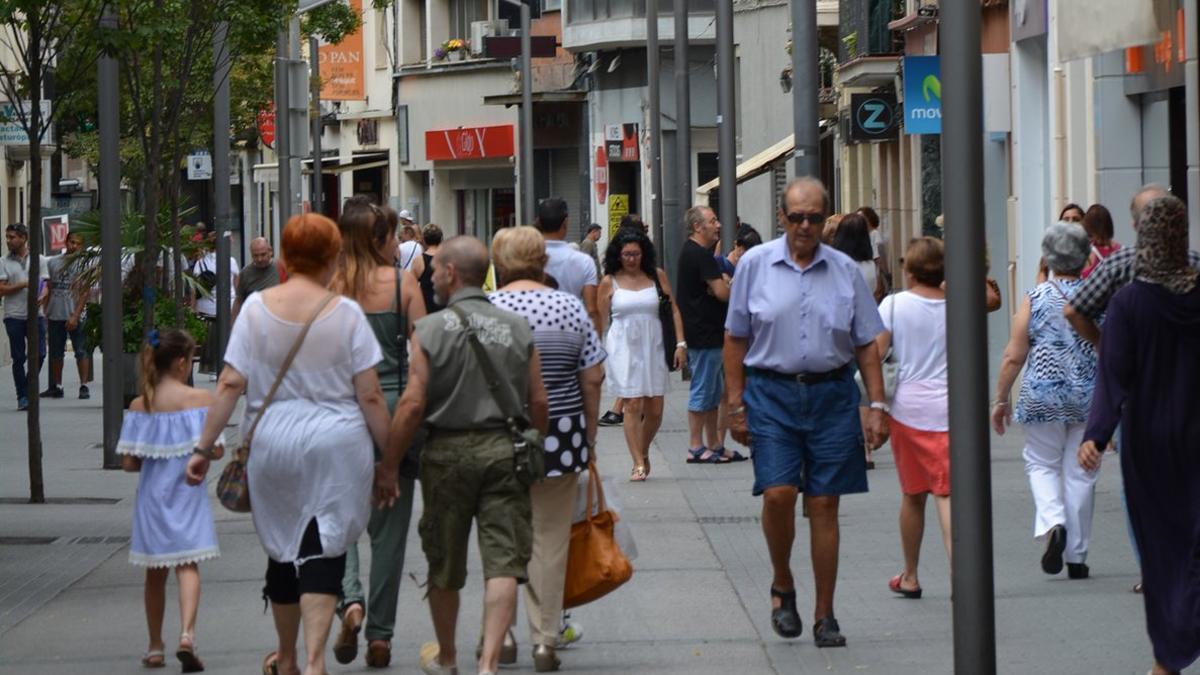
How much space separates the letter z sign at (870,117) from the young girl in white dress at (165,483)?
21.2 metres

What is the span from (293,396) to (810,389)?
2.39 m

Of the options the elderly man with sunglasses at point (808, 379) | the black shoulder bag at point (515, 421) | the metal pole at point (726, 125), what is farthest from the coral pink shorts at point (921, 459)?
the metal pole at point (726, 125)

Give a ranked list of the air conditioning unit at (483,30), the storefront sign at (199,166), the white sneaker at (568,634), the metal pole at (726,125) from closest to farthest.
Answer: the white sneaker at (568,634) → the metal pole at (726,125) → the storefront sign at (199,166) → the air conditioning unit at (483,30)

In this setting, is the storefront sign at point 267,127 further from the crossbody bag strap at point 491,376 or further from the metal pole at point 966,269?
the metal pole at point 966,269

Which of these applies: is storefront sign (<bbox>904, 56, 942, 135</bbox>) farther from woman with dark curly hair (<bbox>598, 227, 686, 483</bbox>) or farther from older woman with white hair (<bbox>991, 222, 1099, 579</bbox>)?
older woman with white hair (<bbox>991, 222, 1099, 579</bbox>)

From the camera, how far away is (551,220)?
13.5 m

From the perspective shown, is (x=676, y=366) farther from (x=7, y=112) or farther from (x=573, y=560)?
(x=7, y=112)

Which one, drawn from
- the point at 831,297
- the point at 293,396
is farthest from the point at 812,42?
the point at 293,396

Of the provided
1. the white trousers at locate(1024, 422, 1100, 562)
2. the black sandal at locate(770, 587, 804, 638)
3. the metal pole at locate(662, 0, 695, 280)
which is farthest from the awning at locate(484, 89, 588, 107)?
the black sandal at locate(770, 587, 804, 638)

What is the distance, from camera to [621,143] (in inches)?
1980

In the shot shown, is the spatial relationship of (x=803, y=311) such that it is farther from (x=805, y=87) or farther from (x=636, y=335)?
(x=805, y=87)

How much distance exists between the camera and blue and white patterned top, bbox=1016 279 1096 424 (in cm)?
1095

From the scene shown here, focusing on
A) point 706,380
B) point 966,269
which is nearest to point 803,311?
point 966,269

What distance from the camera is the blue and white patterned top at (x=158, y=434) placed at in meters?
9.31
